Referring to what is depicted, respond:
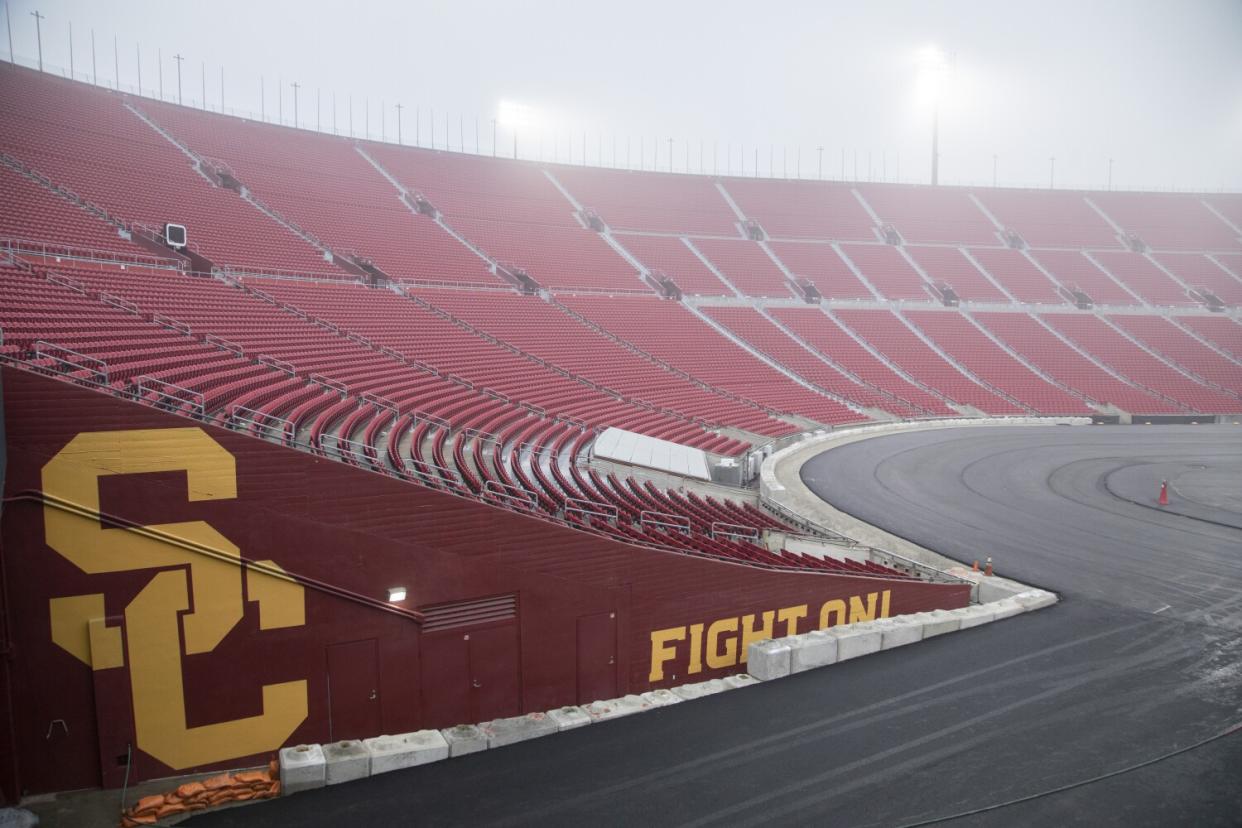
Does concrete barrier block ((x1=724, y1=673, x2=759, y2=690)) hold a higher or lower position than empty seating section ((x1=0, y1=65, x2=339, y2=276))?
lower

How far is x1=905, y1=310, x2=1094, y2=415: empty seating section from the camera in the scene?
38.1 meters

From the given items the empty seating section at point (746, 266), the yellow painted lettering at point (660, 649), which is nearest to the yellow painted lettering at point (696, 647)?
the yellow painted lettering at point (660, 649)

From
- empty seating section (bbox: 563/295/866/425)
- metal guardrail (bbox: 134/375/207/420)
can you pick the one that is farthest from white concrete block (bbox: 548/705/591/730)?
empty seating section (bbox: 563/295/866/425)

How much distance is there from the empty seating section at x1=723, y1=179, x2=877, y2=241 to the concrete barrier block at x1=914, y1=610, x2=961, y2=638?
41.2m

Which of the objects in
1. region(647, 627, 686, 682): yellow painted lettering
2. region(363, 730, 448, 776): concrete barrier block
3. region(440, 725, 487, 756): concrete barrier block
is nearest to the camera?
region(363, 730, 448, 776): concrete barrier block

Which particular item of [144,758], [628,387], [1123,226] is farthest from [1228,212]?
[144,758]

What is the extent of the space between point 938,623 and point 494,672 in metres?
5.98

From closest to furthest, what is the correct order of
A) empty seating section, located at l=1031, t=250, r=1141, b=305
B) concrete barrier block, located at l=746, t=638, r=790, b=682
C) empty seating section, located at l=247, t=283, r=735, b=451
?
concrete barrier block, located at l=746, t=638, r=790, b=682
empty seating section, located at l=247, t=283, r=735, b=451
empty seating section, located at l=1031, t=250, r=1141, b=305

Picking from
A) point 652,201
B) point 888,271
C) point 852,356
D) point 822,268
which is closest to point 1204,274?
point 888,271

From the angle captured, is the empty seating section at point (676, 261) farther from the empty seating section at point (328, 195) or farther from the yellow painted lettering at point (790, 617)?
the yellow painted lettering at point (790, 617)

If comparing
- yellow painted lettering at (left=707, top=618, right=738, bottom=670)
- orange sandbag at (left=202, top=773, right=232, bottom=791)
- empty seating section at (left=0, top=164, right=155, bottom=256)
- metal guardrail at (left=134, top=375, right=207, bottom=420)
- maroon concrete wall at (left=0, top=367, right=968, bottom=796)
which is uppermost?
empty seating section at (left=0, top=164, right=155, bottom=256)

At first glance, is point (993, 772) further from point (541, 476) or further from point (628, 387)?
point (628, 387)

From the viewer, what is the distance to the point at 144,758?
23.8ft

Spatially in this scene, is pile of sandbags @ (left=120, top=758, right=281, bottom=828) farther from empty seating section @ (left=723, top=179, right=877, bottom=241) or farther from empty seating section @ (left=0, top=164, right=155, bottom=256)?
empty seating section @ (left=723, top=179, right=877, bottom=241)
